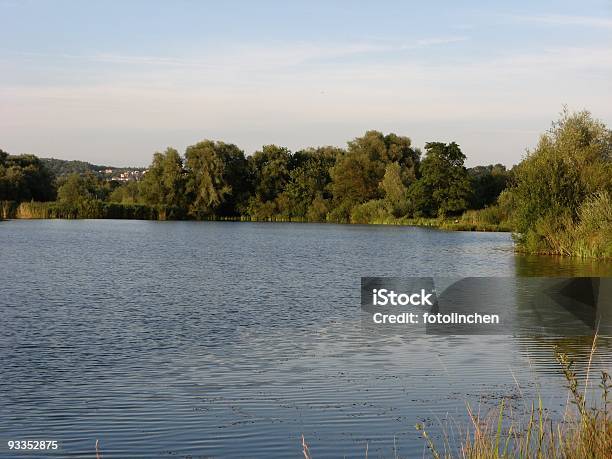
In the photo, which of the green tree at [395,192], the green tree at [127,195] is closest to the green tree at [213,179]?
the green tree at [127,195]

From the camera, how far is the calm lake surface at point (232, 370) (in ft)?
30.3

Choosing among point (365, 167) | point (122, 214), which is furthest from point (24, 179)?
point (365, 167)

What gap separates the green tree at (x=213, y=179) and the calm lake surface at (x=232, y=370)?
68.5 metres

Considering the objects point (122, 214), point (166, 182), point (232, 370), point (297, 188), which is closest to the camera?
point (232, 370)

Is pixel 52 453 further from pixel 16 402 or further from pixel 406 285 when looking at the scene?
pixel 406 285

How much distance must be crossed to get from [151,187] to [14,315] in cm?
7880

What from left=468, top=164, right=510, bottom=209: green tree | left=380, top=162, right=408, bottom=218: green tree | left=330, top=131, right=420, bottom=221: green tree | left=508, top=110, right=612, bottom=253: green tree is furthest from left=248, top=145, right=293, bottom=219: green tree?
left=508, top=110, right=612, bottom=253: green tree

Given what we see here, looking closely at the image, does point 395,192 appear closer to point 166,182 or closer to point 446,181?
point 446,181

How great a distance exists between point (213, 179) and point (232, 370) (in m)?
84.7

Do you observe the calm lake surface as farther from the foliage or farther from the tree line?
the foliage

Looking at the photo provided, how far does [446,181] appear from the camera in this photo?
272ft

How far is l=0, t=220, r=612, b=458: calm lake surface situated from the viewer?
9242mm

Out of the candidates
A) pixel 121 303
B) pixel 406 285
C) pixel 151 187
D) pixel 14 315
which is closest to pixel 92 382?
pixel 14 315

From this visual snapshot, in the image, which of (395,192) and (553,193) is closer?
(553,193)
